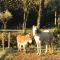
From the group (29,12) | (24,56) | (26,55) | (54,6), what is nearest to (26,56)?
(24,56)

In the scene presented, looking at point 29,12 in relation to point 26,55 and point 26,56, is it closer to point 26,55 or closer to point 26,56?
point 26,55

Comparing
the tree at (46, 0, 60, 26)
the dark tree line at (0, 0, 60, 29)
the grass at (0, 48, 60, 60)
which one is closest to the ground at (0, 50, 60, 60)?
the grass at (0, 48, 60, 60)

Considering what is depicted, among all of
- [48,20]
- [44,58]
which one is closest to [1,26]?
[48,20]

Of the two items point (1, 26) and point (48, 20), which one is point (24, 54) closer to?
point (1, 26)

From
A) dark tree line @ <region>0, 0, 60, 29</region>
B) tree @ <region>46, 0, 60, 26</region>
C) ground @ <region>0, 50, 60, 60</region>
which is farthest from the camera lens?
tree @ <region>46, 0, 60, 26</region>

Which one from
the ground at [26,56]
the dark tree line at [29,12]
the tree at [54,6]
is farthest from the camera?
the tree at [54,6]

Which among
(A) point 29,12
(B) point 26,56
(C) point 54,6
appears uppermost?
(C) point 54,6

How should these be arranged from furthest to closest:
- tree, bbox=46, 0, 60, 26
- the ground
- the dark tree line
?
tree, bbox=46, 0, 60, 26 → the dark tree line → the ground

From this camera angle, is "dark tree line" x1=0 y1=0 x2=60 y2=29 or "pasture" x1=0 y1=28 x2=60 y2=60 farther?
"dark tree line" x1=0 y1=0 x2=60 y2=29

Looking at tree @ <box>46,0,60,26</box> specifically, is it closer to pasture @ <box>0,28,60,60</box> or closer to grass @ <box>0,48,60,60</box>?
pasture @ <box>0,28,60,60</box>

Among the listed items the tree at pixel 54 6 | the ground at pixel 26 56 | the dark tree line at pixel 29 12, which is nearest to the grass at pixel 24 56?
the ground at pixel 26 56

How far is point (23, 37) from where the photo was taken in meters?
18.5

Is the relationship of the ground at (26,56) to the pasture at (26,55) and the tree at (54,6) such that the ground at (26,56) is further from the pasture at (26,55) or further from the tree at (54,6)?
the tree at (54,6)

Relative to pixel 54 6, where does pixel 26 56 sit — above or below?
below
